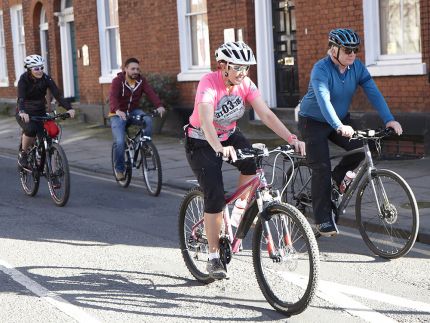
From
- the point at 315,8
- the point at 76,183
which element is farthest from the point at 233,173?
the point at 315,8

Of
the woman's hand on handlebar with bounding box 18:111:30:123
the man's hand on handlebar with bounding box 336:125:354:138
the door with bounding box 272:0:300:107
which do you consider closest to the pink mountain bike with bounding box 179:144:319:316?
the man's hand on handlebar with bounding box 336:125:354:138

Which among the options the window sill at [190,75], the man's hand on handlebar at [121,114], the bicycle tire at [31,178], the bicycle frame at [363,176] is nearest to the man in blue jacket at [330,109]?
the bicycle frame at [363,176]

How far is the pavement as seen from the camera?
9873mm

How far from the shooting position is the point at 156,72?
1959cm

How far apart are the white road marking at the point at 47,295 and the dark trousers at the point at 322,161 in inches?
94.1

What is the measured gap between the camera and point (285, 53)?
52.6 ft

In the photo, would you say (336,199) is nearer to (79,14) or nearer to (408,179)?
(408,179)

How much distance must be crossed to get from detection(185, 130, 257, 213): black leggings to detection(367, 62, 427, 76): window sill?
7.14 m

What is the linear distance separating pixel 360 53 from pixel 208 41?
185 inches

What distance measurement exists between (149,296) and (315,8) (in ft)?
30.6

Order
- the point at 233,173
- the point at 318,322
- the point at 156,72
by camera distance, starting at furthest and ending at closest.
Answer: the point at 156,72 → the point at 233,173 → the point at 318,322

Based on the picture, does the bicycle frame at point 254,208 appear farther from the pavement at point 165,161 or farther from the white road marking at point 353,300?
the pavement at point 165,161

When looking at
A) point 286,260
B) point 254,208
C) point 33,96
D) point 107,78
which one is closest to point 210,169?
point 254,208

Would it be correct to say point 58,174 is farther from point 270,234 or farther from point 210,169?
point 270,234
